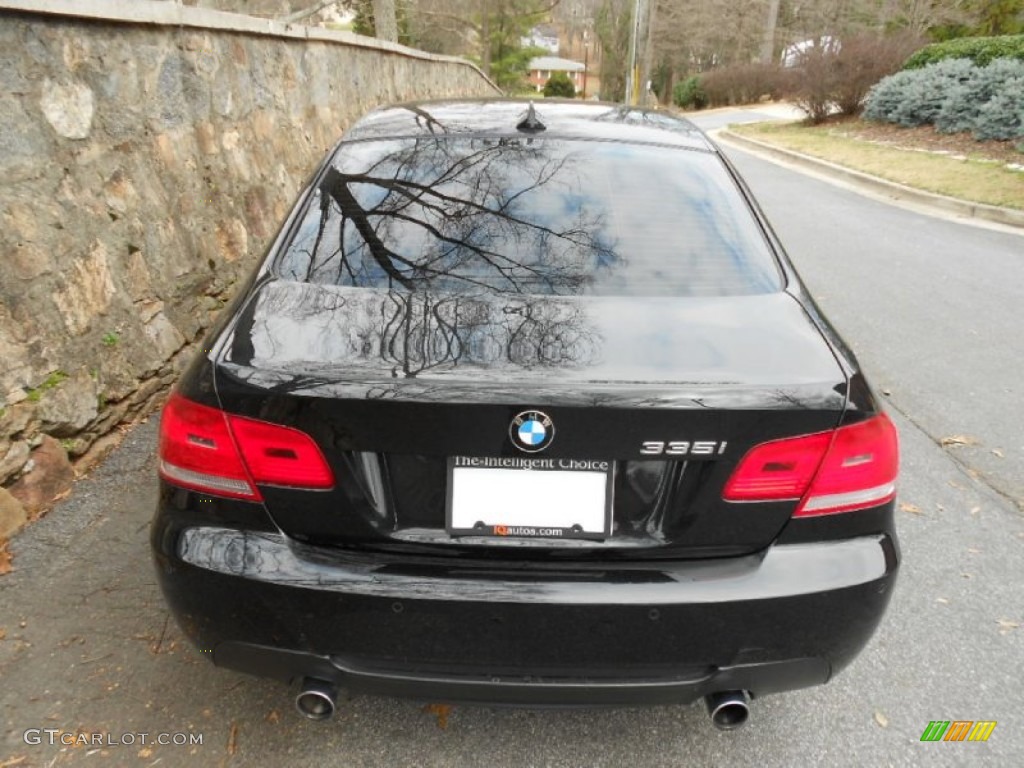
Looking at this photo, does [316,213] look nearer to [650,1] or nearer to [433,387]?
[433,387]

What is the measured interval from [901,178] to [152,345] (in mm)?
12521

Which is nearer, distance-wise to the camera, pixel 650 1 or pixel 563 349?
pixel 563 349

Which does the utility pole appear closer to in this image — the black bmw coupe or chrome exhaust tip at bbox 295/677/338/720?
the black bmw coupe

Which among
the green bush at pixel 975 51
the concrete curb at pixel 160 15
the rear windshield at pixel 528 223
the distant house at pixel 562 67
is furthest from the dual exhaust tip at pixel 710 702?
the distant house at pixel 562 67

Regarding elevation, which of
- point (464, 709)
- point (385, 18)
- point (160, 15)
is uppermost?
point (385, 18)

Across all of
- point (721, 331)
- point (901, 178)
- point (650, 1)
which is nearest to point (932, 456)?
point (721, 331)

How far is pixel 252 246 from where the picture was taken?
4852 millimetres

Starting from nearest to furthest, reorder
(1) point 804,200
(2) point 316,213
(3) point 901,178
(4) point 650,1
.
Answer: (2) point 316,213 < (1) point 804,200 < (3) point 901,178 < (4) point 650,1

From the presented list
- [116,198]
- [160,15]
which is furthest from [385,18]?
[116,198]

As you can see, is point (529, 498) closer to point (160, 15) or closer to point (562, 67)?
point (160, 15)

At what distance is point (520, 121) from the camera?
99.7 inches

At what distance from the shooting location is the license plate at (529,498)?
155 centimetres

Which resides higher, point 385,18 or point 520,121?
point 385,18

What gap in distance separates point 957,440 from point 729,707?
294cm
